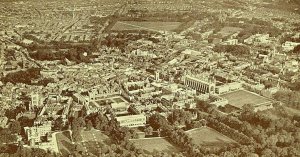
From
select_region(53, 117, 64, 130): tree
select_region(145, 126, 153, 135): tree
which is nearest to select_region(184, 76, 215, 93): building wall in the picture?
select_region(145, 126, 153, 135): tree

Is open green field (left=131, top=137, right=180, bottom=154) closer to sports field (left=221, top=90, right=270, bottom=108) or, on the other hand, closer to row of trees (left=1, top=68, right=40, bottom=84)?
sports field (left=221, top=90, right=270, bottom=108)

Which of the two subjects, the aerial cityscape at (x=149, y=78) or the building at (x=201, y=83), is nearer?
the aerial cityscape at (x=149, y=78)

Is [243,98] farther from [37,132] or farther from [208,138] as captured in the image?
[37,132]

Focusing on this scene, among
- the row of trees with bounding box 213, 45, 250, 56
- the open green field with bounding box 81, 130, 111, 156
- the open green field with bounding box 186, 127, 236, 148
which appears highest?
the row of trees with bounding box 213, 45, 250, 56

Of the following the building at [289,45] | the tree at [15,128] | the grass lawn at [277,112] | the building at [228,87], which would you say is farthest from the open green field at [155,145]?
the building at [289,45]

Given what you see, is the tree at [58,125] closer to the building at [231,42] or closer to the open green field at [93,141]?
the open green field at [93,141]

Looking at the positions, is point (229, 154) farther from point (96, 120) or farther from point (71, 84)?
point (71, 84)
